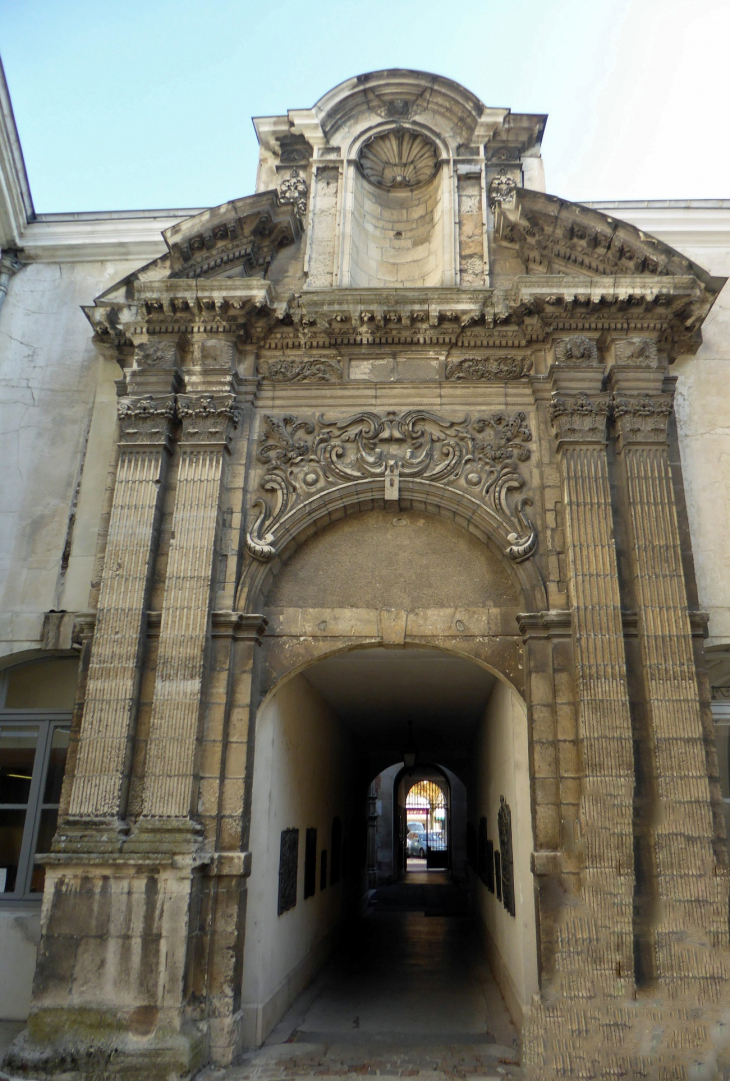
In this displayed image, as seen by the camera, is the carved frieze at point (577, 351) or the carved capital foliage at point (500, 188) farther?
the carved capital foliage at point (500, 188)

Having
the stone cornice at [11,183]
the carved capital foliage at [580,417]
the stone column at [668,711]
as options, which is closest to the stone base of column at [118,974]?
the stone column at [668,711]

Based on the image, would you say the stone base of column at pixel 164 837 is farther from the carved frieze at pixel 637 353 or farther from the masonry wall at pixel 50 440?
the carved frieze at pixel 637 353

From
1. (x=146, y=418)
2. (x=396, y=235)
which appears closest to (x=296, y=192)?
(x=396, y=235)

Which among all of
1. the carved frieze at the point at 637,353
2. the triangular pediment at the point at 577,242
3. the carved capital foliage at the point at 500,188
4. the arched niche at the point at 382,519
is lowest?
the arched niche at the point at 382,519

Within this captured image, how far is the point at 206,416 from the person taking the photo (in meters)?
7.89

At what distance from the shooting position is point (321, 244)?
9.21 metres

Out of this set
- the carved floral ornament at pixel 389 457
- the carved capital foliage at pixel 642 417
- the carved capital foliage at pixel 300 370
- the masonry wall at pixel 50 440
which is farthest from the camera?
the masonry wall at pixel 50 440

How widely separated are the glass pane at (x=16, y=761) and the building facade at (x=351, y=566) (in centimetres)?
3

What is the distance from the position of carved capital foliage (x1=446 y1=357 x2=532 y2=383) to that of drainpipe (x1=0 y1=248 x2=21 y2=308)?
6223 millimetres

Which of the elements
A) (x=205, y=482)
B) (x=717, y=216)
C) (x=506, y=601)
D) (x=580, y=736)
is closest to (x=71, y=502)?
(x=205, y=482)

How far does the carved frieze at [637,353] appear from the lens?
25.8 ft

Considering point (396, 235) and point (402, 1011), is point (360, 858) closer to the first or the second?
point (402, 1011)

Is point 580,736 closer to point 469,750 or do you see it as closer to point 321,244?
point 321,244

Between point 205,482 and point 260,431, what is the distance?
3.03ft
